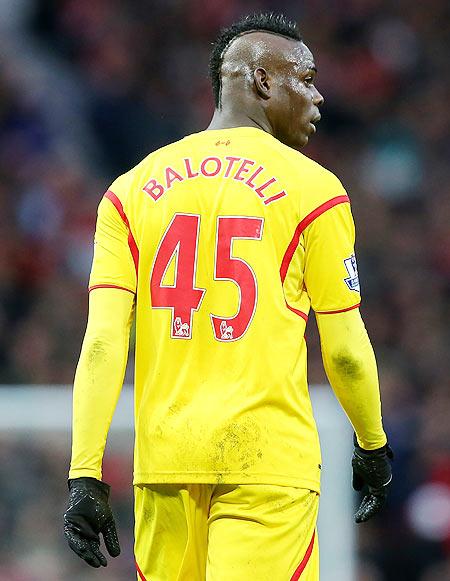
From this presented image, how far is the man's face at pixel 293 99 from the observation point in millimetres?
3758

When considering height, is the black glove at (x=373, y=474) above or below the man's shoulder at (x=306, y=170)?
below

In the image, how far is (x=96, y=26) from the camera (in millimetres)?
10344

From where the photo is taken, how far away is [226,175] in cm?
352

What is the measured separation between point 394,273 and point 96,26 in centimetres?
312

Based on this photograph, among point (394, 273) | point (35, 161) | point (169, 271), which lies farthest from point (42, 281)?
point (169, 271)

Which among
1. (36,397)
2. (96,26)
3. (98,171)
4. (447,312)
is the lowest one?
(36,397)

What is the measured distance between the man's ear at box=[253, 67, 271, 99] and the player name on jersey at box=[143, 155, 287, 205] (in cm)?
27

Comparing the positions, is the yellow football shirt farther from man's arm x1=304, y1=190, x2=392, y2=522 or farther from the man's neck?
the man's neck

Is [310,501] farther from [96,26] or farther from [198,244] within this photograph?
[96,26]

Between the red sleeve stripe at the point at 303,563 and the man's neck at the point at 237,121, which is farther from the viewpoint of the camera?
the man's neck at the point at 237,121

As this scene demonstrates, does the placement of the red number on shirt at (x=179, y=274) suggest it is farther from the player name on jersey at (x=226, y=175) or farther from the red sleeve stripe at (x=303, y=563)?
the red sleeve stripe at (x=303, y=563)

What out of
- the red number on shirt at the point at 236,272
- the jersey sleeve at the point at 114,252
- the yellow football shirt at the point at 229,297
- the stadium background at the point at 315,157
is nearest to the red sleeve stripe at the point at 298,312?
the yellow football shirt at the point at 229,297

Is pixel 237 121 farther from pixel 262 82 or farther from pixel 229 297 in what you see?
pixel 229 297

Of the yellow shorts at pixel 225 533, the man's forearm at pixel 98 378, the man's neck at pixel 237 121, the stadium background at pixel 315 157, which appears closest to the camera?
the yellow shorts at pixel 225 533
